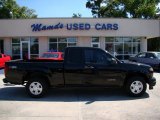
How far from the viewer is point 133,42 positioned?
36.2 meters

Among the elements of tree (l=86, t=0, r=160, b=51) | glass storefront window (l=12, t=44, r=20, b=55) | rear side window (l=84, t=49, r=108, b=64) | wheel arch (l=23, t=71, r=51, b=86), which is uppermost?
tree (l=86, t=0, r=160, b=51)

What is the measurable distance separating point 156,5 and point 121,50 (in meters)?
25.1

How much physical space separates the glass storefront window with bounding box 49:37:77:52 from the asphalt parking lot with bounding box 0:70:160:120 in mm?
21939

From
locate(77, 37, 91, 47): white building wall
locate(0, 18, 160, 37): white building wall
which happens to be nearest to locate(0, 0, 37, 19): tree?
locate(0, 18, 160, 37): white building wall

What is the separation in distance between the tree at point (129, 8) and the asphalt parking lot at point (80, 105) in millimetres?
42997

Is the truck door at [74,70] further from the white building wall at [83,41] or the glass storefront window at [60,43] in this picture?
the glass storefront window at [60,43]

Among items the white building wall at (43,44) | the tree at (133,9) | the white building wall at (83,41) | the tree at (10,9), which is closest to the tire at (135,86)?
the white building wall at (83,41)

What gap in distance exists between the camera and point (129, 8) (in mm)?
56500

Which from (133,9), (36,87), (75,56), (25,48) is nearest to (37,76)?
(36,87)

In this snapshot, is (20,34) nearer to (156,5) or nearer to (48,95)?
(48,95)

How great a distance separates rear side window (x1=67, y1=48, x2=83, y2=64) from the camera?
11666 mm

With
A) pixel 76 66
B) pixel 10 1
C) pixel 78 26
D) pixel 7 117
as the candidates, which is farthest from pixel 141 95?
pixel 10 1

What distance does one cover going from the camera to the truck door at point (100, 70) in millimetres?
11555

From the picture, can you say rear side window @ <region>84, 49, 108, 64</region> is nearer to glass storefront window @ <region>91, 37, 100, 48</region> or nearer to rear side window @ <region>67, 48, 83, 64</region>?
rear side window @ <region>67, 48, 83, 64</region>
